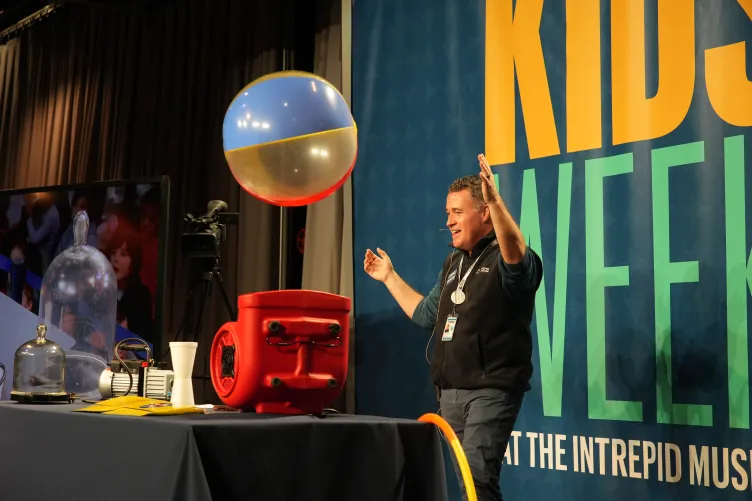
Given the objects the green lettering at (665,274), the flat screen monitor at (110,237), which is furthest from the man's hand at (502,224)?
the flat screen monitor at (110,237)

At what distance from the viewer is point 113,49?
6.52 meters

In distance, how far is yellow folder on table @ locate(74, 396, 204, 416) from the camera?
5.98ft

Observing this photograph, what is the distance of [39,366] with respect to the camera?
8.32 ft

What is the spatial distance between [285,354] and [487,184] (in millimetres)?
987

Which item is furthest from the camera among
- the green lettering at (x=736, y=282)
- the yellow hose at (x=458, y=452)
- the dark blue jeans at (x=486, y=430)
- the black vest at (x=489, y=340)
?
the green lettering at (x=736, y=282)

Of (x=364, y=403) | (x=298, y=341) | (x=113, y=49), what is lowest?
(x=364, y=403)

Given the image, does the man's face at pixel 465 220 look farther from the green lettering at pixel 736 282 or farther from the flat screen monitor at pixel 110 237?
the flat screen monitor at pixel 110 237

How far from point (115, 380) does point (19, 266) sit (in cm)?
242

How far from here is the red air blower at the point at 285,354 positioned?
187cm

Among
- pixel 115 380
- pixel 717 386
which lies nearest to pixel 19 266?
pixel 115 380

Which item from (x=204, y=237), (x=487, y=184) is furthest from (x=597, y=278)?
(x=204, y=237)

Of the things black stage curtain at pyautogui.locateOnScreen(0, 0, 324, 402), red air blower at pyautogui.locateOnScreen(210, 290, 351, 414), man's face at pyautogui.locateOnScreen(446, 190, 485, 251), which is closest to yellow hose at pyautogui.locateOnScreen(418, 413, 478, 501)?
red air blower at pyautogui.locateOnScreen(210, 290, 351, 414)

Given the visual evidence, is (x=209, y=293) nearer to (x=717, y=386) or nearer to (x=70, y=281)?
(x=70, y=281)

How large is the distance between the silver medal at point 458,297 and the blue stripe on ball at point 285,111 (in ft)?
2.54
